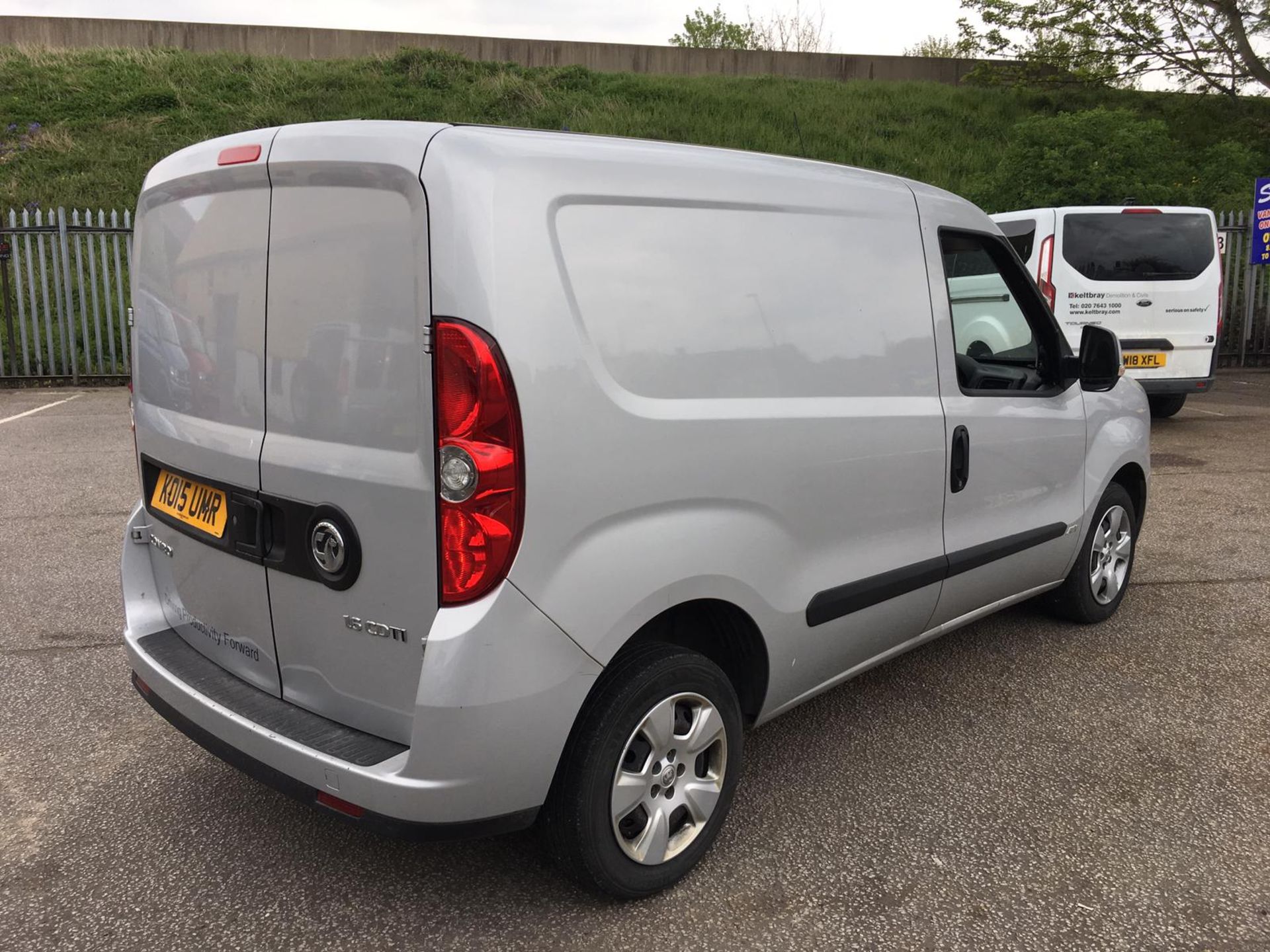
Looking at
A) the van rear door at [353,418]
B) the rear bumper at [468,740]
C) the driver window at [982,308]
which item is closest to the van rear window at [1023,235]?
the driver window at [982,308]

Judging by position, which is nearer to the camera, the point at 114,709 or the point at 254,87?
the point at 114,709

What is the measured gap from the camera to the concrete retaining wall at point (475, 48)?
23703 millimetres

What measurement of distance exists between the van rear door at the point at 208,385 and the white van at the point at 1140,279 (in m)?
7.99

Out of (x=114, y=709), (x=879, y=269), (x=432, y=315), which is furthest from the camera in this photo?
(x=114, y=709)

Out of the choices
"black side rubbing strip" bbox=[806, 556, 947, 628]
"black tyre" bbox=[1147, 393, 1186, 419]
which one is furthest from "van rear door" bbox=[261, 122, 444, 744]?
"black tyre" bbox=[1147, 393, 1186, 419]

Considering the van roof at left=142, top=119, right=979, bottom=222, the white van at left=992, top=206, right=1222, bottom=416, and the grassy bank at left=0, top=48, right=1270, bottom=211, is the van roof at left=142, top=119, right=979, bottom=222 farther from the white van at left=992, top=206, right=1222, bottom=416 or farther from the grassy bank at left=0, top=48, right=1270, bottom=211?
the grassy bank at left=0, top=48, right=1270, bottom=211

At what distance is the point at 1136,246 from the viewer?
9.10 meters

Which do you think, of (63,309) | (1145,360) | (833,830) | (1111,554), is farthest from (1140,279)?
(63,309)

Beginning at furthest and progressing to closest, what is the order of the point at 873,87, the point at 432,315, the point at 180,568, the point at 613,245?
the point at 873,87
the point at 180,568
the point at 613,245
the point at 432,315

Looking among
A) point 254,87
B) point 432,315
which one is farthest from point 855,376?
point 254,87

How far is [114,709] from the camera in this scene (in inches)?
138

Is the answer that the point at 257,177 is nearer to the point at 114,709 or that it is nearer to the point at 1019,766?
the point at 114,709

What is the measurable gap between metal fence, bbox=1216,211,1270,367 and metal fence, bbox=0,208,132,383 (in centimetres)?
1501

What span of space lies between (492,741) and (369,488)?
0.58 meters
